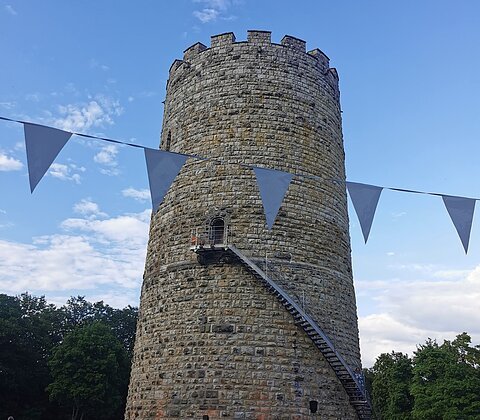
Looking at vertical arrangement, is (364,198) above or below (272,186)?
below

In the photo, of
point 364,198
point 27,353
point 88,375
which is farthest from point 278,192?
point 27,353

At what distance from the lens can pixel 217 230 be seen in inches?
416

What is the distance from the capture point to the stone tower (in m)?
9.41

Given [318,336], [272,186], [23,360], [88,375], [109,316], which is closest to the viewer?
[272,186]

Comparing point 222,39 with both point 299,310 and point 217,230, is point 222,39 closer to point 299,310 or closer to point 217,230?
point 217,230

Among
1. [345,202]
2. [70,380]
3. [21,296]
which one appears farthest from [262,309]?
[21,296]

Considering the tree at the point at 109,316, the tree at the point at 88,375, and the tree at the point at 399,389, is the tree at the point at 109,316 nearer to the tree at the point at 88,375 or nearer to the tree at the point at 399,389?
the tree at the point at 88,375

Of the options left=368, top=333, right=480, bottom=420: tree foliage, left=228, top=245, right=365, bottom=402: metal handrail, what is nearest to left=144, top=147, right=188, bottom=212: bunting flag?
left=228, top=245, right=365, bottom=402: metal handrail

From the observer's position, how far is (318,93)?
12.4m

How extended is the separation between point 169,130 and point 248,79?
2.49 metres

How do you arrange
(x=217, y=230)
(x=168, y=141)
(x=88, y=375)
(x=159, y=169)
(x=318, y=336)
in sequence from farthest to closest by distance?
(x=88, y=375) → (x=168, y=141) → (x=217, y=230) → (x=318, y=336) → (x=159, y=169)

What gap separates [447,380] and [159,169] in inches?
711

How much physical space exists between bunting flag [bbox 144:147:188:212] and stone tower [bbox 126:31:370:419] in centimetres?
241

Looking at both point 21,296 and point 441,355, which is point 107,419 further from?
point 441,355
